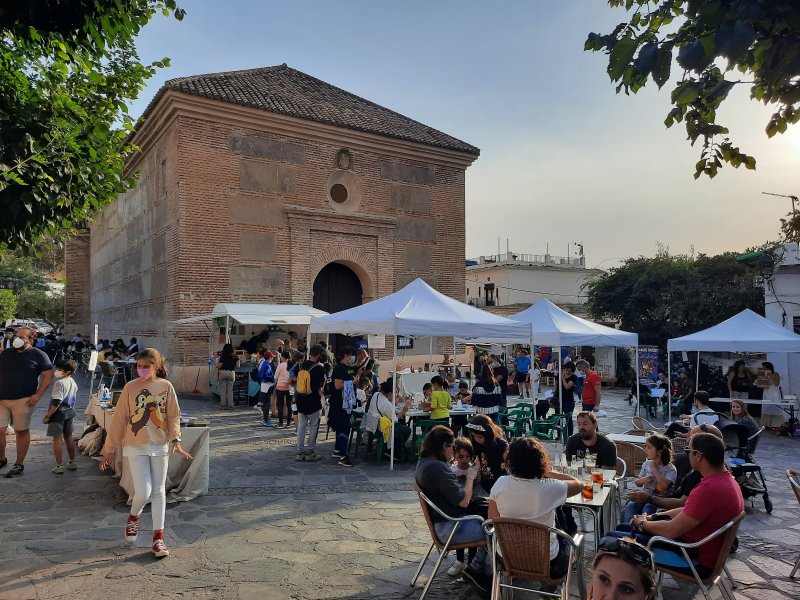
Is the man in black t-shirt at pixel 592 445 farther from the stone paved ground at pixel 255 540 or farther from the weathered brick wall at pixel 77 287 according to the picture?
the weathered brick wall at pixel 77 287

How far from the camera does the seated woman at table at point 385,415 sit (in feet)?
27.7

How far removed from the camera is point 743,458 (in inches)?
267

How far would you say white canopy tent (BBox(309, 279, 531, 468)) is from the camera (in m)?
8.83

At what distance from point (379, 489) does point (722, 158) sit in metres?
5.16

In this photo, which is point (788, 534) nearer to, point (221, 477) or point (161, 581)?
point (161, 581)

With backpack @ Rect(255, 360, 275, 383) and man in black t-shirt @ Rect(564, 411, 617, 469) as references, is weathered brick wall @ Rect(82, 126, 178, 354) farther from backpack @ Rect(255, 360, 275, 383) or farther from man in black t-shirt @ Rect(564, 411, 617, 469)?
man in black t-shirt @ Rect(564, 411, 617, 469)

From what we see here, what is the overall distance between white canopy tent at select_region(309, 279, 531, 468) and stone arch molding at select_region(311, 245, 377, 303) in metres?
7.67

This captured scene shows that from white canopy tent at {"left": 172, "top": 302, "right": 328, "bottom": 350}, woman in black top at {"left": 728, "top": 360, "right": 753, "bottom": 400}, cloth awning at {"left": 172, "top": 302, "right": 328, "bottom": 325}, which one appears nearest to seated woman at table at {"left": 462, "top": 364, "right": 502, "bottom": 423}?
white canopy tent at {"left": 172, "top": 302, "right": 328, "bottom": 350}

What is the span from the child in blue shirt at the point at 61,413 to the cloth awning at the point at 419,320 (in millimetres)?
3975

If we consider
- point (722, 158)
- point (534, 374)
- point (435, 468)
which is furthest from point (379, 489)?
point (534, 374)

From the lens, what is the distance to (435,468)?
4.38 meters

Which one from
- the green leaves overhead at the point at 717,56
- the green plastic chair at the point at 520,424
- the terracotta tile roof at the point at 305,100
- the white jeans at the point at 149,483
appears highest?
the terracotta tile roof at the point at 305,100

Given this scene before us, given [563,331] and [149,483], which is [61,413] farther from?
[563,331]

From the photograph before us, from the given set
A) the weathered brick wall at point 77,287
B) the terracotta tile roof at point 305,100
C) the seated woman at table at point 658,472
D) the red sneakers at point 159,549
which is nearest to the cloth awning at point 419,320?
the seated woman at table at point 658,472
